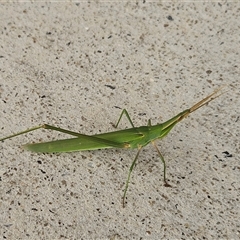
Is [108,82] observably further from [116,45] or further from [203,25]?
[203,25]

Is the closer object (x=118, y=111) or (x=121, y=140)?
(x=121, y=140)

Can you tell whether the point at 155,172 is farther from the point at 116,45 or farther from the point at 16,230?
the point at 116,45

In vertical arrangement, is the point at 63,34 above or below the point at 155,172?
above

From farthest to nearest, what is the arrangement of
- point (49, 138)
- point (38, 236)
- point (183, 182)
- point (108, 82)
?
point (108, 82) → point (49, 138) → point (183, 182) → point (38, 236)

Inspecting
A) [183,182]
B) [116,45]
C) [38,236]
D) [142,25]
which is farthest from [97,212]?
[142,25]

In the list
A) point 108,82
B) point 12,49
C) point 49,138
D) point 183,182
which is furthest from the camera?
point 12,49

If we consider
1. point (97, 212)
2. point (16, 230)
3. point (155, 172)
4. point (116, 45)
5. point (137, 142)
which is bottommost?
point (16, 230)

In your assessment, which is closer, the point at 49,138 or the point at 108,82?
the point at 49,138
